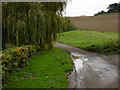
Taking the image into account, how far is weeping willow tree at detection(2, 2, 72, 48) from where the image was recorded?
1280cm

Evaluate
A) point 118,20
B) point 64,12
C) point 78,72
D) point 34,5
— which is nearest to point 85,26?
point 118,20

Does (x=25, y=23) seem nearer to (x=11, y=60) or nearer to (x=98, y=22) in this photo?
(x=11, y=60)

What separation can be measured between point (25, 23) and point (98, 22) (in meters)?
25.0

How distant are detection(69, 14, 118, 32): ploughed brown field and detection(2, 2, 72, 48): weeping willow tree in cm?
2052

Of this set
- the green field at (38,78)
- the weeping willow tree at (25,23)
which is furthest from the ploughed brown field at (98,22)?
the green field at (38,78)

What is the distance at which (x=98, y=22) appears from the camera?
36031mm

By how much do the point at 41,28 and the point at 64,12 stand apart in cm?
342

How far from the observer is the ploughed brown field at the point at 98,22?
32719 millimetres

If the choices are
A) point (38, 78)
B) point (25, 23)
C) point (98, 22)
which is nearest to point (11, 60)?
point (38, 78)

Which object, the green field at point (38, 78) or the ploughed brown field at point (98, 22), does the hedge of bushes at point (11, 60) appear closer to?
the green field at point (38, 78)

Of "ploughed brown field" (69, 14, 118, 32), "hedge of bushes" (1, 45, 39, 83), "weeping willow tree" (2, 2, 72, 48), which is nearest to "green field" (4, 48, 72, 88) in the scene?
"hedge of bushes" (1, 45, 39, 83)

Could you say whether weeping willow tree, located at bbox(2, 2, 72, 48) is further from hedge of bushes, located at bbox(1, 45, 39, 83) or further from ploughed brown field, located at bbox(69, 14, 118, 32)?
ploughed brown field, located at bbox(69, 14, 118, 32)

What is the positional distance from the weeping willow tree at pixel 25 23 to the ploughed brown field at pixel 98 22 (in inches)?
808

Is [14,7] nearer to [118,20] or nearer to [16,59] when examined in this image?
[16,59]
